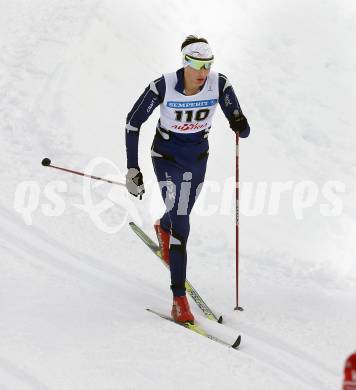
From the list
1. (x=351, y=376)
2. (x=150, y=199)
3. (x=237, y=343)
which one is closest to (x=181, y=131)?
(x=237, y=343)

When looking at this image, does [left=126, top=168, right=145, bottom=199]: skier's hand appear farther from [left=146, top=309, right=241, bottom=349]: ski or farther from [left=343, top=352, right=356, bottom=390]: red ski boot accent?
[left=343, top=352, right=356, bottom=390]: red ski boot accent

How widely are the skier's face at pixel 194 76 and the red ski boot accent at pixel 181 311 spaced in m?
1.84

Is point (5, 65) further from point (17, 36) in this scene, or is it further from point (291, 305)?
point (291, 305)

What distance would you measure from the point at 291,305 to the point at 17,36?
8014 mm

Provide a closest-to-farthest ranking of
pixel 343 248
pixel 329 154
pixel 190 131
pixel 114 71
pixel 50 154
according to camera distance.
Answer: pixel 190 131
pixel 343 248
pixel 50 154
pixel 329 154
pixel 114 71

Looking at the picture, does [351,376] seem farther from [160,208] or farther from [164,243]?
[160,208]

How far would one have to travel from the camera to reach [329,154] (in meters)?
9.66

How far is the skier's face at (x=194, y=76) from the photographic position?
5.23 metres

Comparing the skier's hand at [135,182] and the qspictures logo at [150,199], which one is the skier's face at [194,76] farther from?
the qspictures logo at [150,199]

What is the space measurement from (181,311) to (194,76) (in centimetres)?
201

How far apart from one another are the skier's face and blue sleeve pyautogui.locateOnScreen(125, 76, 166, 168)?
211mm

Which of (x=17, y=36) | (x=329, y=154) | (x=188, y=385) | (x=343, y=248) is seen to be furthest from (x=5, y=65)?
(x=188, y=385)

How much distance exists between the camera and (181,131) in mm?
5570

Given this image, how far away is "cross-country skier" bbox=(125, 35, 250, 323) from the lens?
5289mm
